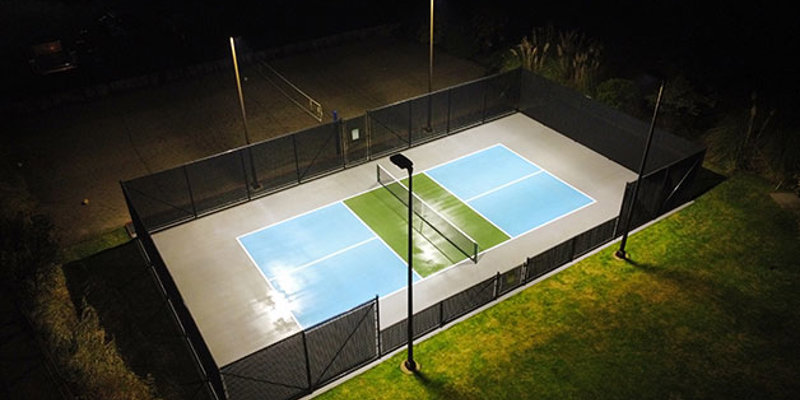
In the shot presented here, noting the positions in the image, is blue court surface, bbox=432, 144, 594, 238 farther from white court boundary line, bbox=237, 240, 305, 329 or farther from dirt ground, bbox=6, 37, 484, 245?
white court boundary line, bbox=237, 240, 305, 329

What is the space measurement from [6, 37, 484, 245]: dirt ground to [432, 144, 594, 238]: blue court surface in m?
6.63

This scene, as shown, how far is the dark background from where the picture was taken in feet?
82.1

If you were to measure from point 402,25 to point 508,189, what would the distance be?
1686cm

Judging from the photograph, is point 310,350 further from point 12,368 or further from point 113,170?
point 113,170

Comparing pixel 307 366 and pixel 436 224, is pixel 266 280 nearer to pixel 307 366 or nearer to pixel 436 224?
pixel 307 366

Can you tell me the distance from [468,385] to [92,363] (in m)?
8.42

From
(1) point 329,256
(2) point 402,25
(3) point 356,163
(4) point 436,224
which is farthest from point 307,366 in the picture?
(2) point 402,25

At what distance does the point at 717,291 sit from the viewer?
56.2ft

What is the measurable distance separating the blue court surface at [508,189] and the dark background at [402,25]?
848 centimetres

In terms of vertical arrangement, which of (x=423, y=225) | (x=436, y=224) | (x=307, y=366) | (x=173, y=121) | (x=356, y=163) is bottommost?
(x=423, y=225)

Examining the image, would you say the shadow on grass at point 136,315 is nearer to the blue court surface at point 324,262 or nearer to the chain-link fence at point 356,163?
the chain-link fence at point 356,163

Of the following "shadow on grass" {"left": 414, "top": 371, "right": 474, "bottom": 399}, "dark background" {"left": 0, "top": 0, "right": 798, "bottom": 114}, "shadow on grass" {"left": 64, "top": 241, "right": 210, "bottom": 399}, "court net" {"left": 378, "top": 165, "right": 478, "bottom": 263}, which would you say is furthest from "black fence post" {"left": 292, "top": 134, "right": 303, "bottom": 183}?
"dark background" {"left": 0, "top": 0, "right": 798, "bottom": 114}

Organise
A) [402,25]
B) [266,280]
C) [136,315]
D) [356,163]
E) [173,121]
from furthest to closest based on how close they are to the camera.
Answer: [402,25], [173,121], [356,163], [266,280], [136,315]

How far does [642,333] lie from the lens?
1591cm
